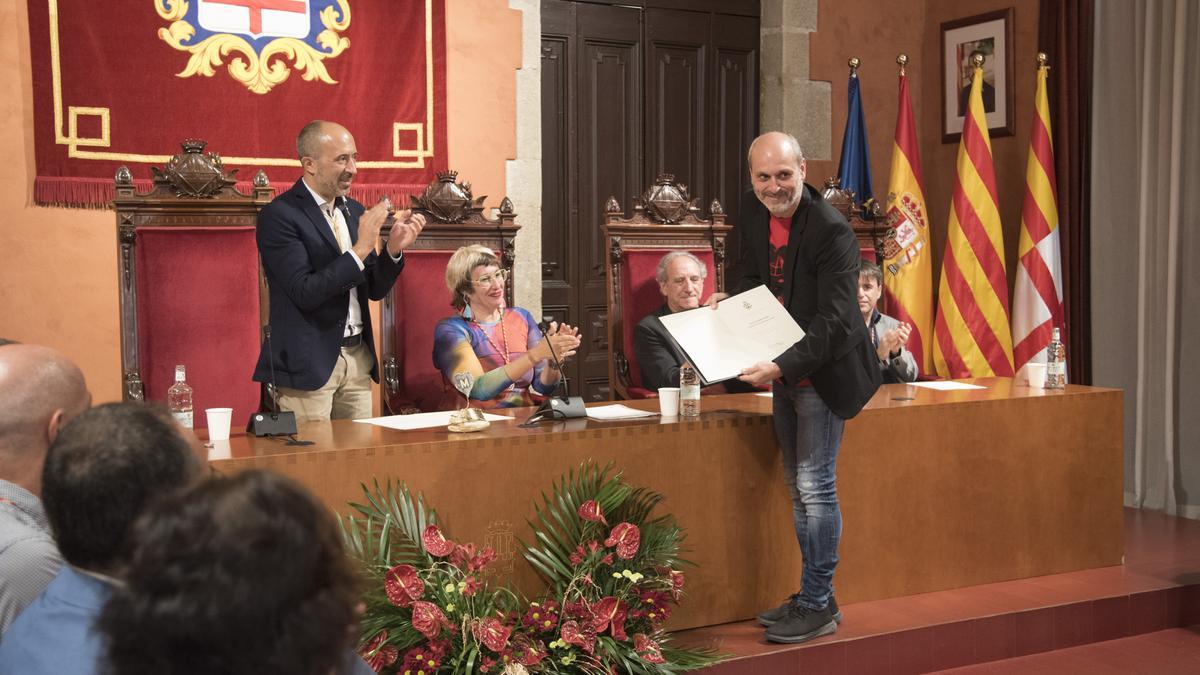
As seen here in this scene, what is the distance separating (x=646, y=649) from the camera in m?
2.57

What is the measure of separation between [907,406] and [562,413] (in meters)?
1.06

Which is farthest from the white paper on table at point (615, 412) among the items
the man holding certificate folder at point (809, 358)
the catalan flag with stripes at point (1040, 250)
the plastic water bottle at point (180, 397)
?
the catalan flag with stripes at point (1040, 250)

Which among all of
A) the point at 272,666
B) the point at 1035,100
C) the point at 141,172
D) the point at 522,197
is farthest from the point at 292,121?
the point at 272,666

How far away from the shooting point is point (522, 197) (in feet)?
17.2

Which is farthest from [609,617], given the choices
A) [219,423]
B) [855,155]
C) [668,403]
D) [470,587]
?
[855,155]

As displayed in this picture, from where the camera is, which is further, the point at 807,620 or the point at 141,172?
the point at 141,172

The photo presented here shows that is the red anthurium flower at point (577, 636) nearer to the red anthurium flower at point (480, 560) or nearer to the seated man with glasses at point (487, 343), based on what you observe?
the red anthurium flower at point (480, 560)

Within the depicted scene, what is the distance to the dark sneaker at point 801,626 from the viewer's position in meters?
2.94

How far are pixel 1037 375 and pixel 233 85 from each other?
327 cm

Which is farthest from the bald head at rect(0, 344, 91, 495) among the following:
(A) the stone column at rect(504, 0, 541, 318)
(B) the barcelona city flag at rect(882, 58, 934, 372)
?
(B) the barcelona city flag at rect(882, 58, 934, 372)

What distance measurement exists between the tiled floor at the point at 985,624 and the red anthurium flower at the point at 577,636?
420 mm

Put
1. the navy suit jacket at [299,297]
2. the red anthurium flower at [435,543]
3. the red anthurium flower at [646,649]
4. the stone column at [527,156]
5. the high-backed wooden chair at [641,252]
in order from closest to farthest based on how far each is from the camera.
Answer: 1. the red anthurium flower at [435,543]
2. the red anthurium flower at [646,649]
3. the navy suit jacket at [299,297]
4. the high-backed wooden chair at [641,252]
5. the stone column at [527,156]

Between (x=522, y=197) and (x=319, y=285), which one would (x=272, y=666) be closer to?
(x=319, y=285)

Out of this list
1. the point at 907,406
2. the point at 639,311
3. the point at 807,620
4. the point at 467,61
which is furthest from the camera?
the point at 467,61
